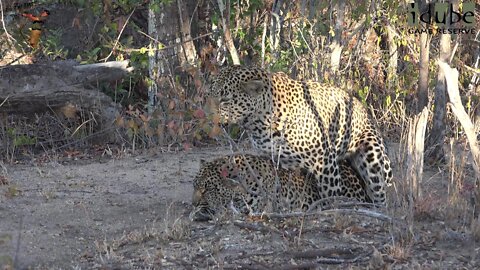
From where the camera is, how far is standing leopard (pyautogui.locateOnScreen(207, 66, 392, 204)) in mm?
7621

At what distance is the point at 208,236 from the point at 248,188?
1063 mm

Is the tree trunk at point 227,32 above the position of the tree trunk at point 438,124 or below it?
above

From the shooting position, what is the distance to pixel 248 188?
753 cm

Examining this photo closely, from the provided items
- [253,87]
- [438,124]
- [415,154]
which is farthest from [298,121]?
[438,124]

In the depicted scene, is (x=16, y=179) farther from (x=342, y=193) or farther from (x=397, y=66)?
(x=397, y=66)

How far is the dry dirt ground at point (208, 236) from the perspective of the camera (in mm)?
5895

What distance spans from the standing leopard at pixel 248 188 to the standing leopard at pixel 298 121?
131 mm

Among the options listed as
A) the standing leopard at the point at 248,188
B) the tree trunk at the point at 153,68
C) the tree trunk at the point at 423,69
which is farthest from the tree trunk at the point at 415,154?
the tree trunk at the point at 153,68


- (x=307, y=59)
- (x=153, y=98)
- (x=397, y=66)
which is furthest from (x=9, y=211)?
(x=397, y=66)

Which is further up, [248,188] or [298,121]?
[298,121]

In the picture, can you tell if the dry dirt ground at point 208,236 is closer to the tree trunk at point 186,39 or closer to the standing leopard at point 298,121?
the standing leopard at point 298,121

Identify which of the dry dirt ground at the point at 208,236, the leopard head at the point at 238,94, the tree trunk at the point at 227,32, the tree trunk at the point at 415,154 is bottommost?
the dry dirt ground at the point at 208,236

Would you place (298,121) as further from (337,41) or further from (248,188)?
(337,41)

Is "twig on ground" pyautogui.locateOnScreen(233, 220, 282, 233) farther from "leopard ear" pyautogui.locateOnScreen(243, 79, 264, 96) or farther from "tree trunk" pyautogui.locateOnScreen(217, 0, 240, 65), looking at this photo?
"tree trunk" pyautogui.locateOnScreen(217, 0, 240, 65)
